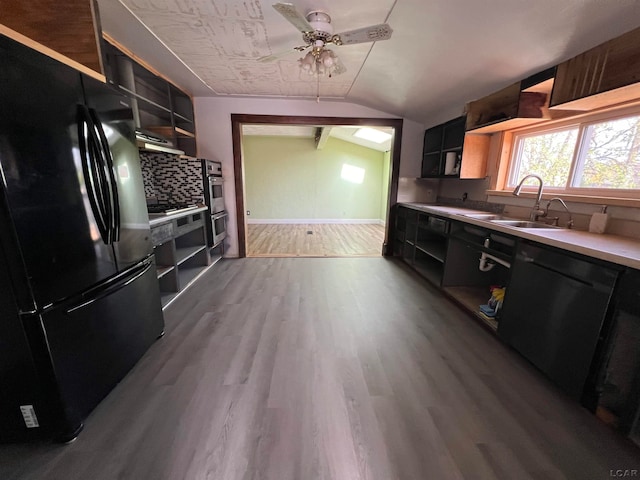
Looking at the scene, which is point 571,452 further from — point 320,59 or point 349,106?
point 349,106

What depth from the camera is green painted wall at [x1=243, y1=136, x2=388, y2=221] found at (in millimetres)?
7270

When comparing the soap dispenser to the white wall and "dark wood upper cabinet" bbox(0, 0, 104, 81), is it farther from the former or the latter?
"dark wood upper cabinet" bbox(0, 0, 104, 81)

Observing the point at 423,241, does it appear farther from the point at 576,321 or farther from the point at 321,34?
the point at 321,34

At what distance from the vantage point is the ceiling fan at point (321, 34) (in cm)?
Result: 159

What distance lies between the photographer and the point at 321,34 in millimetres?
1826

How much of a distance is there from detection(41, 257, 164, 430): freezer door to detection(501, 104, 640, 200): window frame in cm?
338

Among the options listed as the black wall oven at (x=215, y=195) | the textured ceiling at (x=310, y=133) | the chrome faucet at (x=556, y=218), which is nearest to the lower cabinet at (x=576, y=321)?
the chrome faucet at (x=556, y=218)

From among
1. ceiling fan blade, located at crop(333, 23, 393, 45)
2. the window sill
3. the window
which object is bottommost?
the window sill

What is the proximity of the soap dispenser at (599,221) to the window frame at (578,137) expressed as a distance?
0.15 m

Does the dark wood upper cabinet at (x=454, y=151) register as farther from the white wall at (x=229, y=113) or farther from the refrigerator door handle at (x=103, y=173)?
the refrigerator door handle at (x=103, y=173)

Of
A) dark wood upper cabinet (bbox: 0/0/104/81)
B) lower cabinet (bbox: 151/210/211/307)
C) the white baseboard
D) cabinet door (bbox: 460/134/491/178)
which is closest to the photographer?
dark wood upper cabinet (bbox: 0/0/104/81)

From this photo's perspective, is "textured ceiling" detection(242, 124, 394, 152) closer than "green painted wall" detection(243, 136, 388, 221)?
Yes

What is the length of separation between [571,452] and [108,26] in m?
4.03

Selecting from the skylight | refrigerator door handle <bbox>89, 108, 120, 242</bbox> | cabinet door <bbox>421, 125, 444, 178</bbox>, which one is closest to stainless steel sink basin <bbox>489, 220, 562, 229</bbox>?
cabinet door <bbox>421, 125, 444, 178</bbox>
